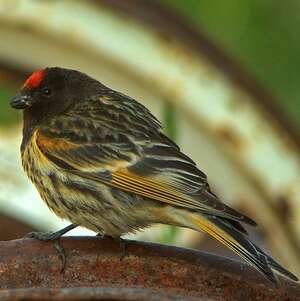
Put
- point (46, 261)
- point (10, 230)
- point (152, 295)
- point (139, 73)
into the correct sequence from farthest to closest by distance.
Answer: point (139, 73) < point (10, 230) < point (46, 261) < point (152, 295)

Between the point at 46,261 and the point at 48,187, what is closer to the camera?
the point at 46,261

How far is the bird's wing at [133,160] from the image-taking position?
4.88m

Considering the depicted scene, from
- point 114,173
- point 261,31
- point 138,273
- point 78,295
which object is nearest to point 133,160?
point 114,173

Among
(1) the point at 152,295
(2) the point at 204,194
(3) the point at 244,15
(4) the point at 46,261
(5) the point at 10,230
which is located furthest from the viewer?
(3) the point at 244,15

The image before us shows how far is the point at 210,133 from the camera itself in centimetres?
694

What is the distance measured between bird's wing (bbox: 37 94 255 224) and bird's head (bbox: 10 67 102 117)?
19 centimetres

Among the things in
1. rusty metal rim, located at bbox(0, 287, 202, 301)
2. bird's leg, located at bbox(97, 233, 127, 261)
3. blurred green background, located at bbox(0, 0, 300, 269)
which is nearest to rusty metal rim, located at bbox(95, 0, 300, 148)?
blurred green background, located at bbox(0, 0, 300, 269)

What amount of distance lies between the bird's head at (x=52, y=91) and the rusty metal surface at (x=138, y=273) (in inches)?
52.3

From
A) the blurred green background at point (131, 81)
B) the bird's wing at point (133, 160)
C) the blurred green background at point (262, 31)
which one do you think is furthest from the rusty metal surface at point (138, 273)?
the blurred green background at point (262, 31)

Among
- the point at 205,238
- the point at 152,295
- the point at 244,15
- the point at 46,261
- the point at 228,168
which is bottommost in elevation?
the point at 152,295

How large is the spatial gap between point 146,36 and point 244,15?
284cm

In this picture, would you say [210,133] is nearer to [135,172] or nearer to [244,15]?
[135,172]

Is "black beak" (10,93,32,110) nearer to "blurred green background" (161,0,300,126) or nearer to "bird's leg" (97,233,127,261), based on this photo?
"bird's leg" (97,233,127,261)

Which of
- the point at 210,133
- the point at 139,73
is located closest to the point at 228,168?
the point at 210,133
